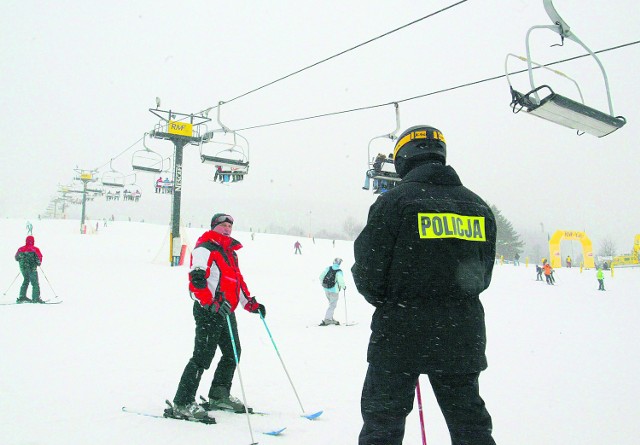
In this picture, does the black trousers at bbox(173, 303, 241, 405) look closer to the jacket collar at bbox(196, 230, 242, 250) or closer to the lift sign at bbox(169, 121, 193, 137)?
the jacket collar at bbox(196, 230, 242, 250)

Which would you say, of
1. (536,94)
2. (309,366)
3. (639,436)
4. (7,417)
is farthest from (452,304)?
(309,366)

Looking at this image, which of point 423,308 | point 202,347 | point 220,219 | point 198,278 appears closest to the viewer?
point 423,308

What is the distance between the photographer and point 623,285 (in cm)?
2542

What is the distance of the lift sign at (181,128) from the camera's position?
2166 cm

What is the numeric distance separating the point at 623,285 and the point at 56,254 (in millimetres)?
32940

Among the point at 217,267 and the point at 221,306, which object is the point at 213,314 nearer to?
the point at 221,306

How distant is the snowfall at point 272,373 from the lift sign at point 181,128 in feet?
33.4

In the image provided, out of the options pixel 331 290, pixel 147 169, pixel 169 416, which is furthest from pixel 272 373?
pixel 147 169

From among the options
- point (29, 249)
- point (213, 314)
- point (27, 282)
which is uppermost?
point (29, 249)

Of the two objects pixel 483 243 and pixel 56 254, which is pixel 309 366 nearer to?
pixel 483 243

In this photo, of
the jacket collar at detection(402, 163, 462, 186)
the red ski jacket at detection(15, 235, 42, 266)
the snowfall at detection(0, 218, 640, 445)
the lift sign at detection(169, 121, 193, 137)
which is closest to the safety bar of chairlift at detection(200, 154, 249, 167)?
the snowfall at detection(0, 218, 640, 445)

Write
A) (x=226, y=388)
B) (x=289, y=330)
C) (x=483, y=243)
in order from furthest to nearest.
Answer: (x=289, y=330)
(x=226, y=388)
(x=483, y=243)

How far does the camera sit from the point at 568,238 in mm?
38875

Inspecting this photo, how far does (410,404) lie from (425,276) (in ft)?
2.08
